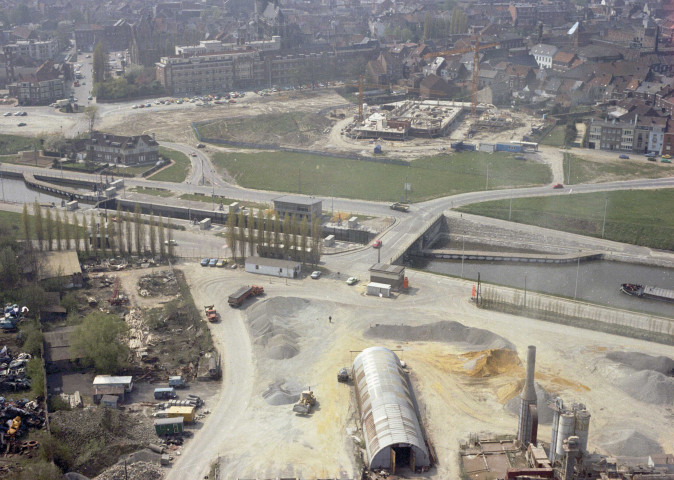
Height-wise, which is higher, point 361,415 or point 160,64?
point 160,64

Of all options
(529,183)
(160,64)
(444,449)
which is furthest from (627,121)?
(160,64)

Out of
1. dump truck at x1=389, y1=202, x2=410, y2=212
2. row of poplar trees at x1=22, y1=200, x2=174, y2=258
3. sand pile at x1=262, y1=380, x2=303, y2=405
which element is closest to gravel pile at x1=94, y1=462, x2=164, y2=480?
sand pile at x1=262, y1=380, x2=303, y2=405

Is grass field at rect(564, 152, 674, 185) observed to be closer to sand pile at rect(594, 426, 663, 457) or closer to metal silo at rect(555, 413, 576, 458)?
sand pile at rect(594, 426, 663, 457)

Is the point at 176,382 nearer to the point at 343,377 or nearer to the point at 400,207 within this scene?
the point at 343,377

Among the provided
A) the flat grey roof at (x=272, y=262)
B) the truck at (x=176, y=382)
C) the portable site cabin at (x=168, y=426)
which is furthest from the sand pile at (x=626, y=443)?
the flat grey roof at (x=272, y=262)

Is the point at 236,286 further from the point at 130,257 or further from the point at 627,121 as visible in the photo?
the point at 627,121
